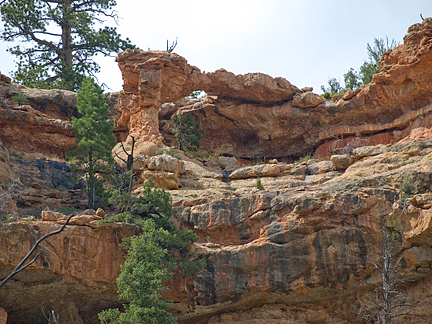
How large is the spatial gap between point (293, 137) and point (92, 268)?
749 inches

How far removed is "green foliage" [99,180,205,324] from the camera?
17.7 metres

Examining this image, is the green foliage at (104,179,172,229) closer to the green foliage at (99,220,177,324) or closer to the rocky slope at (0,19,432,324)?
the rocky slope at (0,19,432,324)

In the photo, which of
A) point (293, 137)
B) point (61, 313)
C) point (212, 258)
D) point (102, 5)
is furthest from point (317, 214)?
point (102, 5)

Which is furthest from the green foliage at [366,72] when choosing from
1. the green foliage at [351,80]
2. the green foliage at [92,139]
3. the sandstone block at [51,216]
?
the sandstone block at [51,216]

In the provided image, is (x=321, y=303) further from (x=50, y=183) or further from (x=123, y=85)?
(x=123, y=85)

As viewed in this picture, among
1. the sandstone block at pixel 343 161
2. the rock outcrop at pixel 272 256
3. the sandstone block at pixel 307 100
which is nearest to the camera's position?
the rock outcrop at pixel 272 256

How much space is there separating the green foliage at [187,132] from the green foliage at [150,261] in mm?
10691

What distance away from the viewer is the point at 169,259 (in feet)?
65.6

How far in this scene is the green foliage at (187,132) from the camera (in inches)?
1289

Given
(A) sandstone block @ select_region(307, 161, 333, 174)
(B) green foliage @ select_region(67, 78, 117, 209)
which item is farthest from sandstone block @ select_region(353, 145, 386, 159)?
(B) green foliage @ select_region(67, 78, 117, 209)

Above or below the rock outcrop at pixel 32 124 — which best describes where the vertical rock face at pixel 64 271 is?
below

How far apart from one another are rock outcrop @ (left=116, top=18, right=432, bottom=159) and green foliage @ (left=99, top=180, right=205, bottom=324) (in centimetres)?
875

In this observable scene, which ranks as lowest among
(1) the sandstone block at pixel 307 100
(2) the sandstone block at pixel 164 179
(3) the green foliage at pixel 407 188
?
(3) the green foliage at pixel 407 188

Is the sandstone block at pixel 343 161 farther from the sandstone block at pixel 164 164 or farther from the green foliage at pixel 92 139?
the green foliage at pixel 92 139
